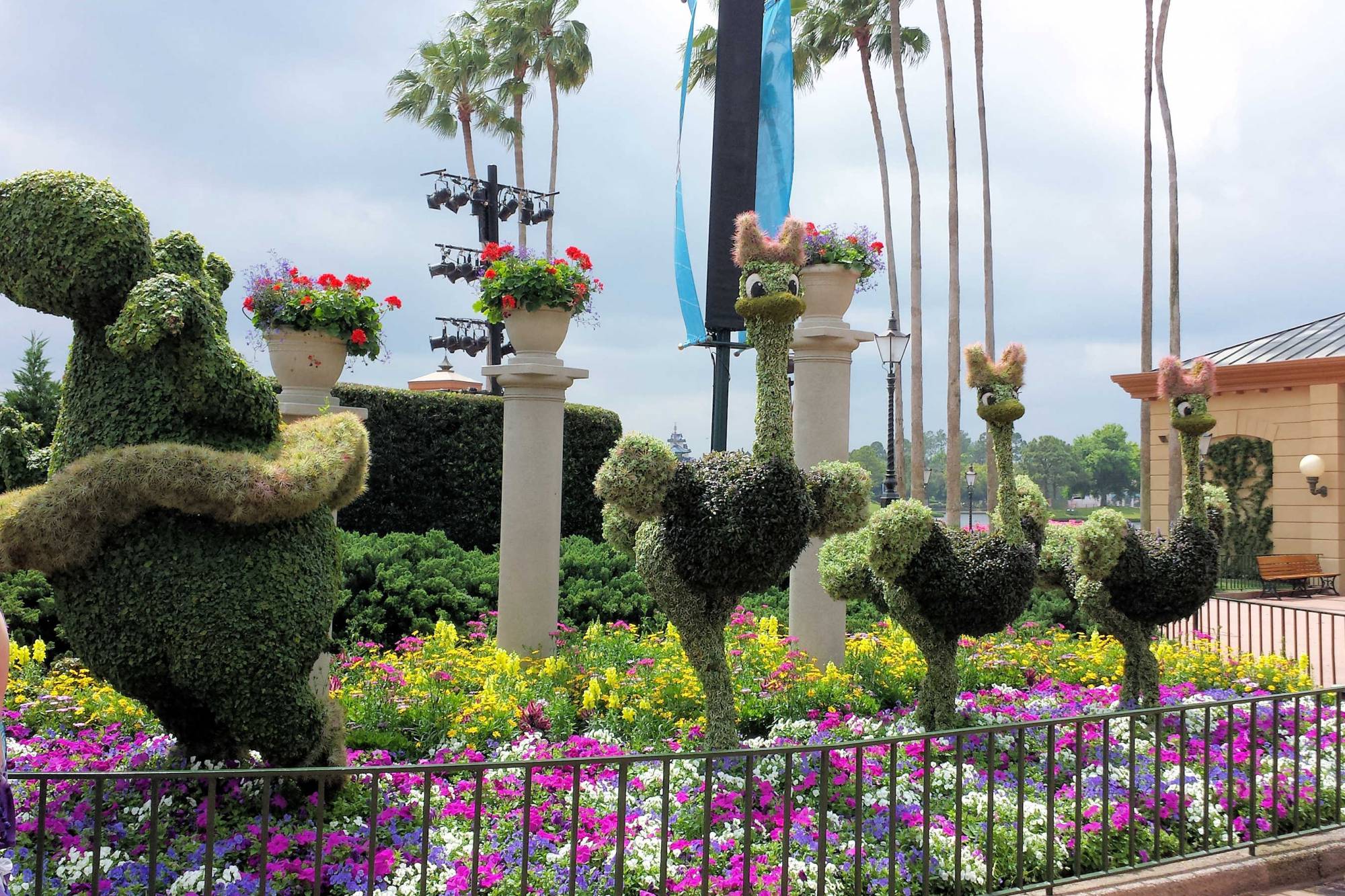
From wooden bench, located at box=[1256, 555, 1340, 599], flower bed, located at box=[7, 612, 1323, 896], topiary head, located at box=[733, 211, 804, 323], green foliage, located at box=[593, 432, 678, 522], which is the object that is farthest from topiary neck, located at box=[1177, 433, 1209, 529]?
wooden bench, located at box=[1256, 555, 1340, 599]

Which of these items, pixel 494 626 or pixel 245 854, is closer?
pixel 245 854

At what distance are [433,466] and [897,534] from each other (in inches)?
318

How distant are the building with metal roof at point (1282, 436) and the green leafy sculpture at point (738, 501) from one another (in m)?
14.9

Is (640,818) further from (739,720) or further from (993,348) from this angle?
(993,348)

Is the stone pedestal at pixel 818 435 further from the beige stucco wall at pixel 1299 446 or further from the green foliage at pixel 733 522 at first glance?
the beige stucco wall at pixel 1299 446

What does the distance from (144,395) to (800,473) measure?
3.28 meters

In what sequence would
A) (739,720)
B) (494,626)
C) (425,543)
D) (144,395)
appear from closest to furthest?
(144,395), (739,720), (494,626), (425,543)

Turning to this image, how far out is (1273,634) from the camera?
36.0 feet

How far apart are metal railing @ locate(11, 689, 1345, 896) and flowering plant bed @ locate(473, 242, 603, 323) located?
11.3 feet

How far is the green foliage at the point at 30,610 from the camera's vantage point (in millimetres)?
7055

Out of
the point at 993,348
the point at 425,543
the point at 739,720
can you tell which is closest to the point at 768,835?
the point at 739,720

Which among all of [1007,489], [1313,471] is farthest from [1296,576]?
[1007,489]

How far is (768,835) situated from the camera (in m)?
4.62

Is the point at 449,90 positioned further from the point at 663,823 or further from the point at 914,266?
the point at 663,823
